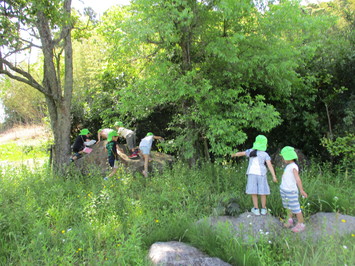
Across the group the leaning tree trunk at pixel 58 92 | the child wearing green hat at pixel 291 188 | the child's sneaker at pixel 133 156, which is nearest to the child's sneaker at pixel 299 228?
the child wearing green hat at pixel 291 188

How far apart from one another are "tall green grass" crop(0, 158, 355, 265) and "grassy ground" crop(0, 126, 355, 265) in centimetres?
1

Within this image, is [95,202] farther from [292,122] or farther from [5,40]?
[292,122]

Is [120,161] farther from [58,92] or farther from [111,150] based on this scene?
[58,92]

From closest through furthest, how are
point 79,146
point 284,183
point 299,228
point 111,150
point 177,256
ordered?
point 177,256
point 299,228
point 284,183
point 111,150
point 79,146

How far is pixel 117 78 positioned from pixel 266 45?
4.83 m

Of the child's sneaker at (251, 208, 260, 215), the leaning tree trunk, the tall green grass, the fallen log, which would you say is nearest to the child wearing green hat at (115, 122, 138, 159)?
the fallen log

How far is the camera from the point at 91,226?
4117mm

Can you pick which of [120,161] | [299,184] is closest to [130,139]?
[120,161]

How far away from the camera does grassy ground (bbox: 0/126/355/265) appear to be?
3256mm

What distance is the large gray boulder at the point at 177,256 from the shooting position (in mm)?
3125

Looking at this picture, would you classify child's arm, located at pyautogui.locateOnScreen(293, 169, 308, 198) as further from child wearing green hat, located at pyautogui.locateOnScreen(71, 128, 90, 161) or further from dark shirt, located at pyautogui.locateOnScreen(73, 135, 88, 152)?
dark shirt, located at pyautogui.locateOnScreen(73, 135, 88, 152)

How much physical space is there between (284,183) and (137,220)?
2414 millimetres

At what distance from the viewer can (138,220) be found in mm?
4098

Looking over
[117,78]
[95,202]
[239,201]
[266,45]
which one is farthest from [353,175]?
[117,78]
